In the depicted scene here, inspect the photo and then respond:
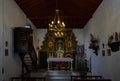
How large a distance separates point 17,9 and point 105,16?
5.18 m

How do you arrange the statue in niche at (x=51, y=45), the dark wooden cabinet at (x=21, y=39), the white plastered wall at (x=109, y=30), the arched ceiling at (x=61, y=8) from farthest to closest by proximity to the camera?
the statue in niche at (x=51, y=45), the arched ceiling at (x=61, y=8), the dark wooden cabinet at (x=21, y=39), the white plastered wall at (x=109, y=30)

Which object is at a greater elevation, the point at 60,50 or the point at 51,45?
the point at 51,45

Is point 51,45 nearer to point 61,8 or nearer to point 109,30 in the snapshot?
point 61,8

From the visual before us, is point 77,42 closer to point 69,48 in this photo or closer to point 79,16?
point 69,48

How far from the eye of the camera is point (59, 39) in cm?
Answer: 2719

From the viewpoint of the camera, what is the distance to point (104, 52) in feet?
44.4

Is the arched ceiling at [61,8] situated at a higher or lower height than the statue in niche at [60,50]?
higher

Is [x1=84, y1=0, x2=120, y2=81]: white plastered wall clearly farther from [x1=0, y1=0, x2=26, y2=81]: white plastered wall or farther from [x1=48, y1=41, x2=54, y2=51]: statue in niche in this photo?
[x1=48, y1=41, x2=54, y2=51]: statue in niche

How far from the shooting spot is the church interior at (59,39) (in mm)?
11734

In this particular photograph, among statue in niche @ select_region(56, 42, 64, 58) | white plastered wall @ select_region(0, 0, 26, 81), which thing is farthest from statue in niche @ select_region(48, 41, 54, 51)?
white plastered wall @ select_region(0, 0, 26, 81)

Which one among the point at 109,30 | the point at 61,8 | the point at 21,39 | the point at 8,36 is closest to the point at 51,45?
the point at 61,8

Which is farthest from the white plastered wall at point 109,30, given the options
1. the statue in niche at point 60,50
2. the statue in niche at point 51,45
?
the statue in niche at point 51,45

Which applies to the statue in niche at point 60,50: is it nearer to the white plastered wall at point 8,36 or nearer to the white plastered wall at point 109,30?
the white plastered wall at point 8,36

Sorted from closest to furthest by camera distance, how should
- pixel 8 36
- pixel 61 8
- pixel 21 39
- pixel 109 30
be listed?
pixel 109 30
pixel 8 36
pixel 21 39
pixel 61 8
